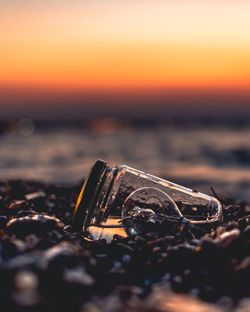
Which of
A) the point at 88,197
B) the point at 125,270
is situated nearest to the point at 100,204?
the point at 88,197

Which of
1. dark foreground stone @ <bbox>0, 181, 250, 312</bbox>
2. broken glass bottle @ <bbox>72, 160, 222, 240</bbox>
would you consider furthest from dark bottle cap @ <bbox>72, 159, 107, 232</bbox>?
dark foreground stone @ <bbox>0, 181, 250, 312</bbox>

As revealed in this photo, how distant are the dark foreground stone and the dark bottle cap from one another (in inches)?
4.4

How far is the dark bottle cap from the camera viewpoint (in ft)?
12.3

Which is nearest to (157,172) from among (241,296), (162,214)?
(162,214)

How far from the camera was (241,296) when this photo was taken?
2.63 m

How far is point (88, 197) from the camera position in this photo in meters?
3.76

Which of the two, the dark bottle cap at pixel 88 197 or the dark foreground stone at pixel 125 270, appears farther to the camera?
the dark bottle cap at pixel 88 197

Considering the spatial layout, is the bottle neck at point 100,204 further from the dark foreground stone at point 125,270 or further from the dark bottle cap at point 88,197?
the dark foreground stone at point 125,270

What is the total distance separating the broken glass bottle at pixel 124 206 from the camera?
3734mm

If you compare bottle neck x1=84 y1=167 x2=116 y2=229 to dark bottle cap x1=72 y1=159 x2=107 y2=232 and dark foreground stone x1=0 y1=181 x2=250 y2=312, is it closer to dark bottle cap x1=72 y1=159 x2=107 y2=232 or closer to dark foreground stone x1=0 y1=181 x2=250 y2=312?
dark bottle cap x1=72 y1=159 x2=107 y2=232

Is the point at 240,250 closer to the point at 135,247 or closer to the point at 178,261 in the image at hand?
the point at 178,261

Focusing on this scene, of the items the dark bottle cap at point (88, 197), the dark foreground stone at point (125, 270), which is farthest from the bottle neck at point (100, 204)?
the dark foreground stone at point (125, 270)

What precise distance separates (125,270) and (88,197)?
869mm

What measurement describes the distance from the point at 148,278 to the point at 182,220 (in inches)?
34.7
